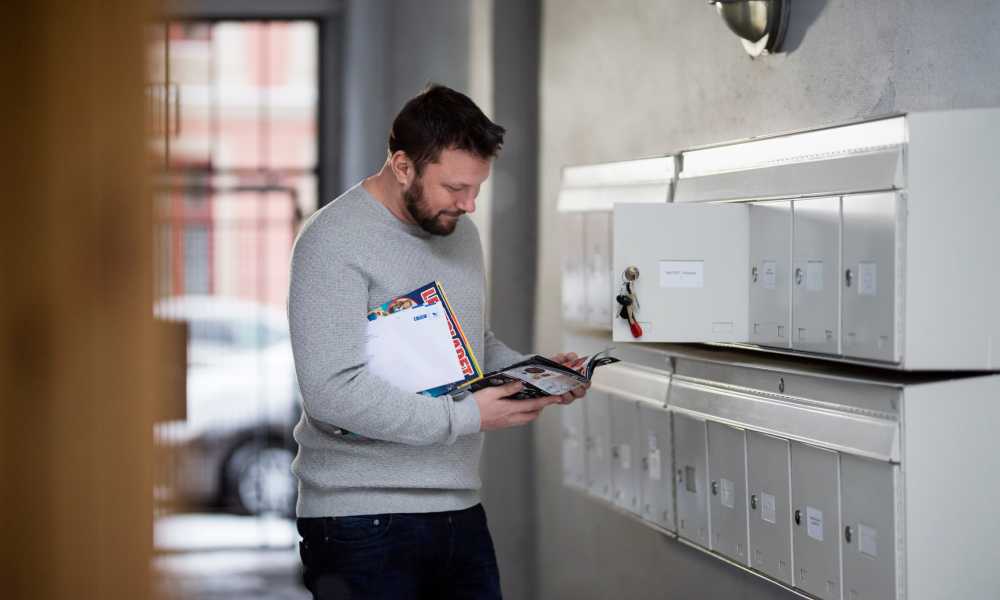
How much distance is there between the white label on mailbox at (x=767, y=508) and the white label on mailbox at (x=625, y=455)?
69cm

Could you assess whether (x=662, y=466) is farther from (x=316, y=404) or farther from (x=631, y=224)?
(x=316, y=404)

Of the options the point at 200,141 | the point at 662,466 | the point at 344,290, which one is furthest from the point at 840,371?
the point at 200,141

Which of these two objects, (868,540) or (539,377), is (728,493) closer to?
(868,540)

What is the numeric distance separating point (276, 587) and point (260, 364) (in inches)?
58.5

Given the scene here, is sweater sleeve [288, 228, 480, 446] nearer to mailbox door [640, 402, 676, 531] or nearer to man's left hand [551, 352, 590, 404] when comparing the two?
man's left hand [551, 352, 590, 404]

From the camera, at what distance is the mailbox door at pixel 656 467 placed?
2.72 meters

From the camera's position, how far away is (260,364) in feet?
20.0

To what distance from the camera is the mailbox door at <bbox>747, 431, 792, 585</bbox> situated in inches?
85.8

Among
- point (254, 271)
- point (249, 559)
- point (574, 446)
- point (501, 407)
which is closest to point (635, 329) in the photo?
point (501, 407)

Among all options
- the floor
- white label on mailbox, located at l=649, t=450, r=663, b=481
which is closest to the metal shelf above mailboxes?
white label on mailbox, located at l=649, t=450, r=663, b=481

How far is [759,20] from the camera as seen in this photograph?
240 centimetres

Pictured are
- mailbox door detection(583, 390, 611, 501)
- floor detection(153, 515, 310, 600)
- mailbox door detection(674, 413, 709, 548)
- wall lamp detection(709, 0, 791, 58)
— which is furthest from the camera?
floor detection(153, 515, 310, 600)

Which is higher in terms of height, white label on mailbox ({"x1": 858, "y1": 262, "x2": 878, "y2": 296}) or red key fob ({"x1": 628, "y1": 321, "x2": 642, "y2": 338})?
white label on mailbox ({"x1": 858, "y1": 262, "x2": 878, "y2": 296})

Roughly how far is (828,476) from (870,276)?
41 centimetres
